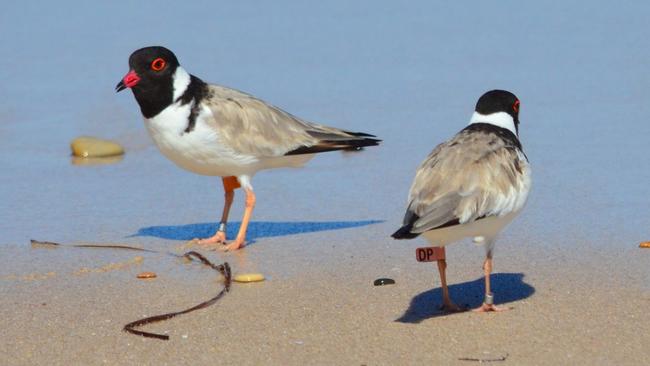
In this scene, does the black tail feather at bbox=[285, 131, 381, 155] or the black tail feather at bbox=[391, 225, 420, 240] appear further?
the black tail feather at bbox=[285, 131, 381, 155]

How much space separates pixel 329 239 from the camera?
7551 mm

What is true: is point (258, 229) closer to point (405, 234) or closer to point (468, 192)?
point (468, 192)

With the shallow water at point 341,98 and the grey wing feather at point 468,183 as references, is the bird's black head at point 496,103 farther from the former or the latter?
the shallow water at point 341,98

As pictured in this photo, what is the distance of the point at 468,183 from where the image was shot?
19.6ft

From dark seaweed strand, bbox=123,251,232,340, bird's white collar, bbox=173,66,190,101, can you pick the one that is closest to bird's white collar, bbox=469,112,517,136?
dark seaweed strand, bbox=123,251,232,340

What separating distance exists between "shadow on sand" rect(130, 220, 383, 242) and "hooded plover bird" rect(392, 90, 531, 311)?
150 cm

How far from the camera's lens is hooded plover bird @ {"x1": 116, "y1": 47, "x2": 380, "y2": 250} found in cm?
771

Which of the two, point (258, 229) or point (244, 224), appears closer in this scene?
point (244, 224)

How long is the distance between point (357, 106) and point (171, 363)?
5190mm

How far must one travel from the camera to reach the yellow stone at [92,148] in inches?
373

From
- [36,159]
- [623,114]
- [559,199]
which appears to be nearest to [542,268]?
[559,199]

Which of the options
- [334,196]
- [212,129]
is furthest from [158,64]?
[334,196]

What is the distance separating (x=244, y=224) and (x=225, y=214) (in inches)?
10.4

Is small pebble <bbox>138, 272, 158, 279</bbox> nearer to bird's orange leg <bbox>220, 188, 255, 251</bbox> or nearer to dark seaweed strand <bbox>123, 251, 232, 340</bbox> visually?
dark seaweed strand <bbox>123, 251, 232, 340</bbox>
